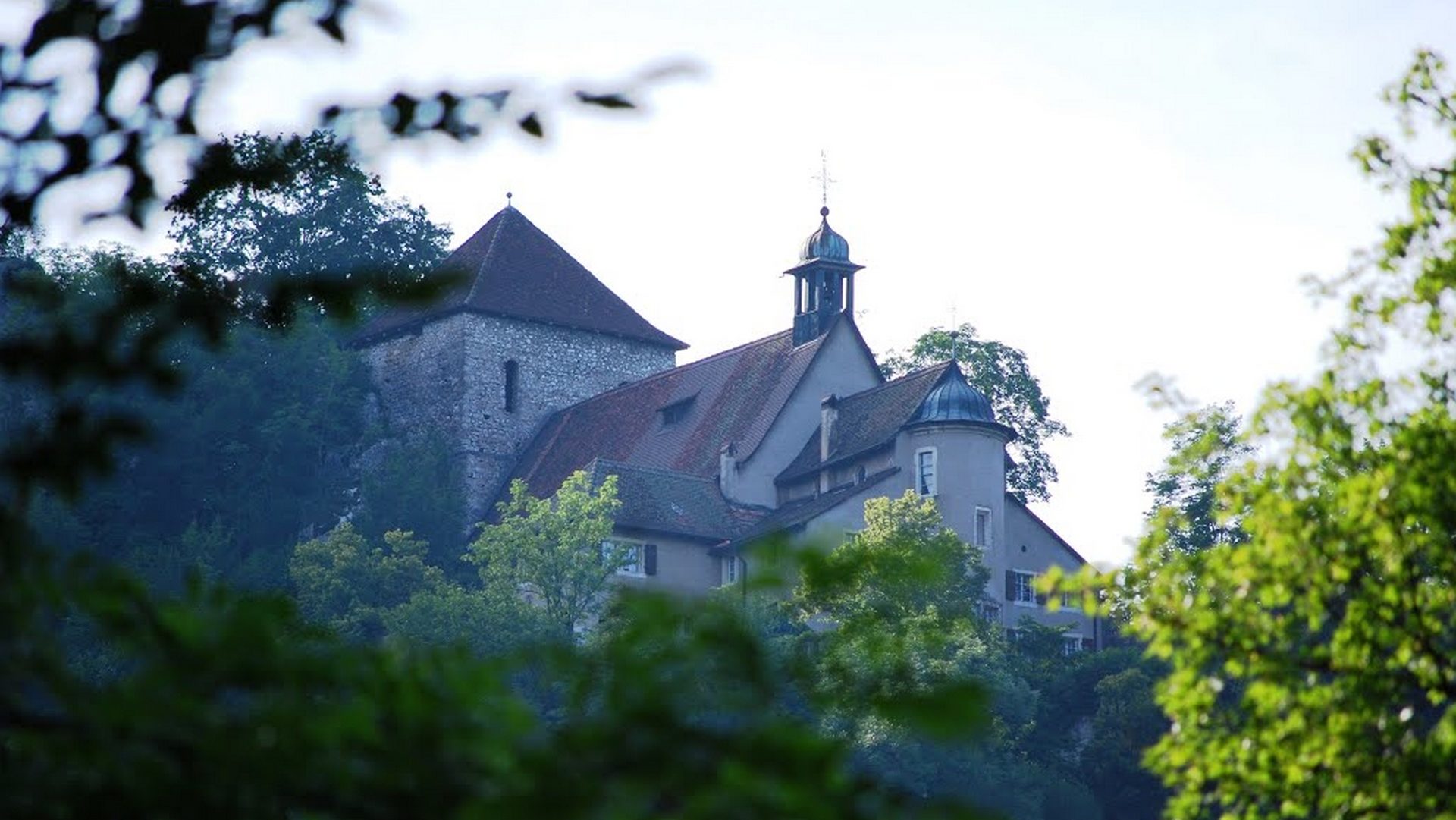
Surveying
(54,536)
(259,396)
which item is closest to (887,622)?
(54,536)

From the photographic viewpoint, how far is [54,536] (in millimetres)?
52656

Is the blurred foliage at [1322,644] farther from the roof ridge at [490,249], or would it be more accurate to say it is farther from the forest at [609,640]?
the roof ridge at [490,249]

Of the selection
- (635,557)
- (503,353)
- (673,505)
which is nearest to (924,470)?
(673,505)

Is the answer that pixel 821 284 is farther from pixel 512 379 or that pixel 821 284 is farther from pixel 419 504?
pixel 419 504

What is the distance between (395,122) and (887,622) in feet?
4.39

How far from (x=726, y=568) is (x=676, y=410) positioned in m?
8.36

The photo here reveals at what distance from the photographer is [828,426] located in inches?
2258

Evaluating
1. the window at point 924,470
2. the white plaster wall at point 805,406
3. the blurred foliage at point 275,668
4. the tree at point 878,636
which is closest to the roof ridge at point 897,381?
the white plaster wall at point 805,406

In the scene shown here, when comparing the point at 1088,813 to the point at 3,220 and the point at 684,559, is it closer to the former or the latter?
the point at 684,559

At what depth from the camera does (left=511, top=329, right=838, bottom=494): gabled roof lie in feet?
193

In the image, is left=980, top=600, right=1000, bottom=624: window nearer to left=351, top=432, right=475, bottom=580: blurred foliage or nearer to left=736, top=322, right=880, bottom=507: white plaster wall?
left=736, top=322, right=880, bottom=507: white plaster wall

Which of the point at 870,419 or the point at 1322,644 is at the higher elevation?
the point at 870,419

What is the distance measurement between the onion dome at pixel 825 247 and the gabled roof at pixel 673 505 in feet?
26.7

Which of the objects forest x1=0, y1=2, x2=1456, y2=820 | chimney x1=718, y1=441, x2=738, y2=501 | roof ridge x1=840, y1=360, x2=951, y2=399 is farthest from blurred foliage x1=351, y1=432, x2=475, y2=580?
forest x1=0, y1=2, x2=1456, y2=820
